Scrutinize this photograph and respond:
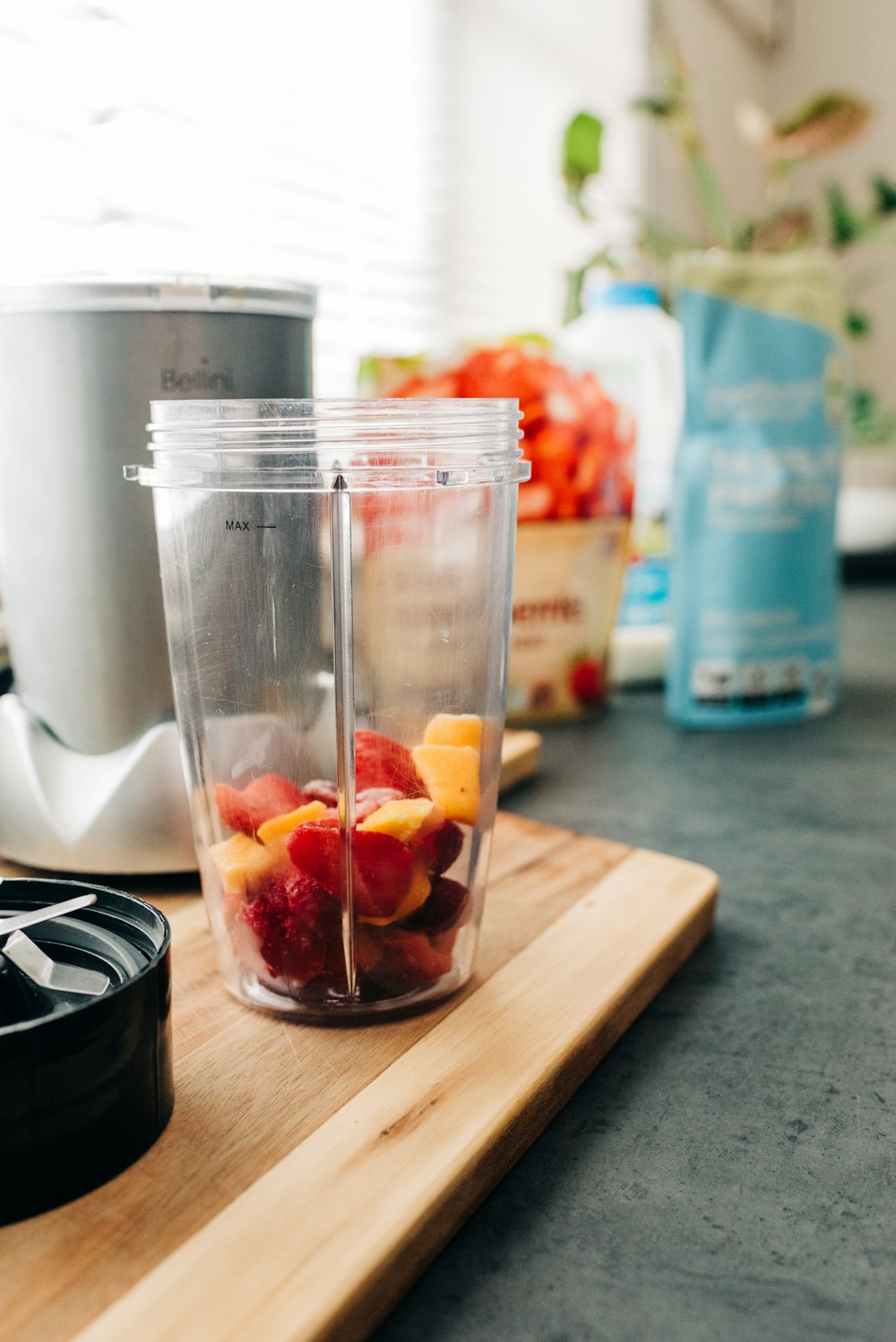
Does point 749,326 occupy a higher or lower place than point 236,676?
higher

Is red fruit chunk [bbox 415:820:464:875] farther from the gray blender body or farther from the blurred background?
the blurred background

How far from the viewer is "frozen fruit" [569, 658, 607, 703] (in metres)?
0.94

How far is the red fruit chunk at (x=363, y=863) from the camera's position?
417mm

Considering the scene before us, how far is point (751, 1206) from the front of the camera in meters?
0.34

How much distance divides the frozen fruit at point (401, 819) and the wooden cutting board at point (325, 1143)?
0.07 metres

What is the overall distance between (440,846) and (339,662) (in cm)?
8

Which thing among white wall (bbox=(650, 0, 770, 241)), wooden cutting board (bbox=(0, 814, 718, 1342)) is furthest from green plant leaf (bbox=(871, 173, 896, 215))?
wooden cutting board (bbox=(0, 814, 718, 1342))

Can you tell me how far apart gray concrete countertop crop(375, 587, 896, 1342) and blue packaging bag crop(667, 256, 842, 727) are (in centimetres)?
25

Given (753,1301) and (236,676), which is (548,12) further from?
(753,1301)

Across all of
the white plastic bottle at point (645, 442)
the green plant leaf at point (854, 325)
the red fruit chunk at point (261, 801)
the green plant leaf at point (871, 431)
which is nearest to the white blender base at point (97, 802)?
the red fruit chunk at point (261, 801)

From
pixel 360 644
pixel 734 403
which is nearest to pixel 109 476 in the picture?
pixel 360 644

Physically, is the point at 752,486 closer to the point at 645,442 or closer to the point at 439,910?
the point at 645,442

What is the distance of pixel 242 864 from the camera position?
44 cm

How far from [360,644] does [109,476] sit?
6.7 inches
